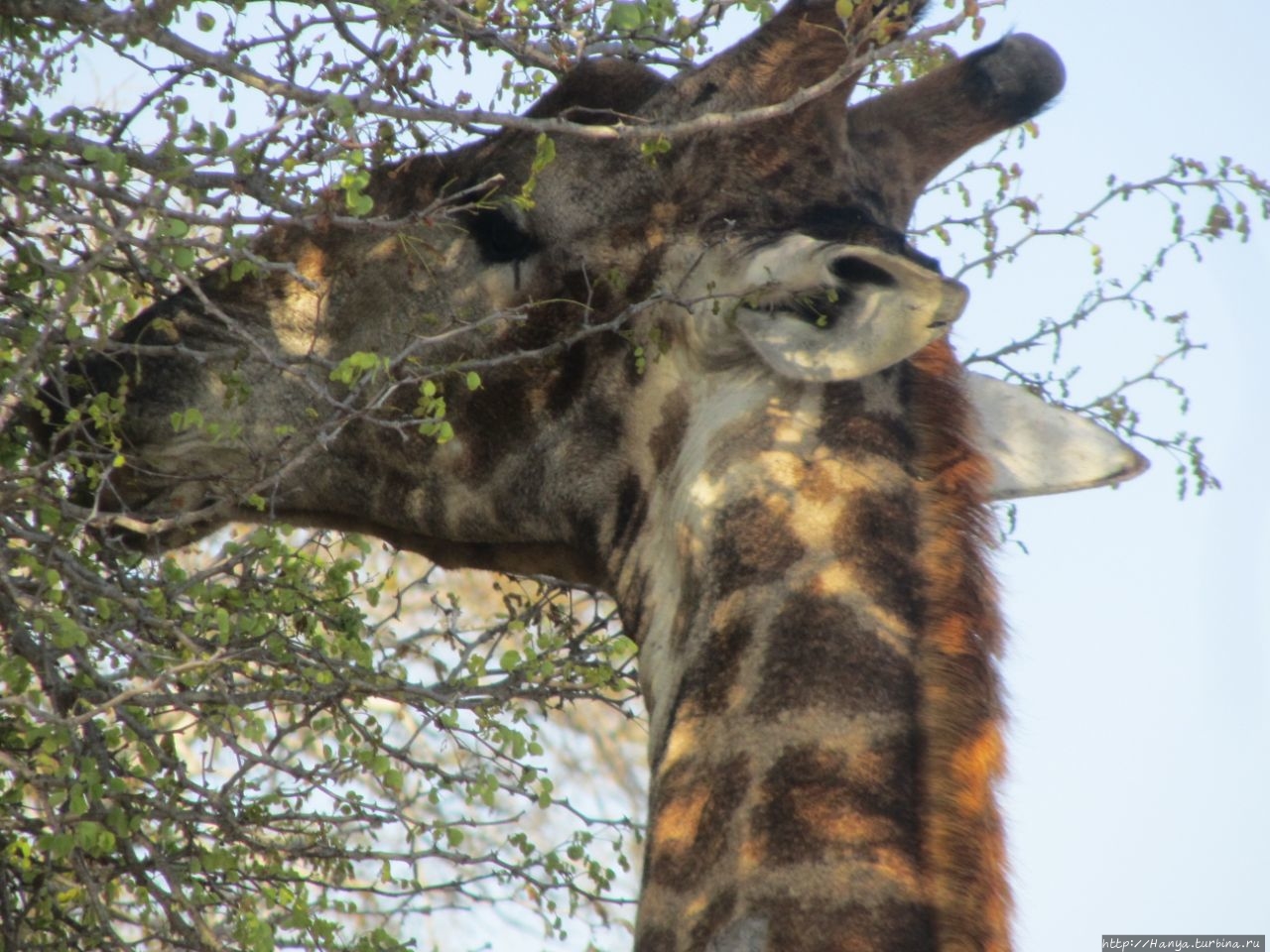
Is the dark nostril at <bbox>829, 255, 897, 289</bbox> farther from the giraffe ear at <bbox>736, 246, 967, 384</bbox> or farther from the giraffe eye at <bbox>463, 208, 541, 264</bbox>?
the giraffe eye at <bbox>463, 208, 541, 264</bbox>

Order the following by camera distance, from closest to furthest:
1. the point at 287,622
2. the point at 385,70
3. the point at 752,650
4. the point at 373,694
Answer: the point at 752,650, the point at 385,70, the point at 373,694, the point at 287,622

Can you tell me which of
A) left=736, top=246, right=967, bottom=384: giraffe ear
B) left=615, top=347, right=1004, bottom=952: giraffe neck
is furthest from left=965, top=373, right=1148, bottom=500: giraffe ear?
left=736, top=246, right=967, bottom=384: giraffe ear

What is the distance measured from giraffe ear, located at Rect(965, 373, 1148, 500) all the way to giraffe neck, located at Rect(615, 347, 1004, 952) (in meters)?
0.36

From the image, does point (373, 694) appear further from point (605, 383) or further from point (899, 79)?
point (899, 79)

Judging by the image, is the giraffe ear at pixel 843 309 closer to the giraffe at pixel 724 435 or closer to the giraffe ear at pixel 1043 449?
the giraffe at pixel 724 435

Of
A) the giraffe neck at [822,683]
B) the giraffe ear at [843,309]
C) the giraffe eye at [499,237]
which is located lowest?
the giraffe neck at [822,683]

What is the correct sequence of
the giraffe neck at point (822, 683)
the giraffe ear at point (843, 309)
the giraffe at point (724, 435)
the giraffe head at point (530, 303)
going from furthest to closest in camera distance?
1. the giraffe head at point (530, 303)
2. the giraffe ear at point (843, 309)
3. the giraffe at point (724, 435)
4. the giraffe neck at point (822, 683)

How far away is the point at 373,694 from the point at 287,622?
0.82m

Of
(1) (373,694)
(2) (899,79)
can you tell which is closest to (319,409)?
(1) (373,694)

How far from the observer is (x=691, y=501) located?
297 cm

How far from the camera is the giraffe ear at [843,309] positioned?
2.73 m

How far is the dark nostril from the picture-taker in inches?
110

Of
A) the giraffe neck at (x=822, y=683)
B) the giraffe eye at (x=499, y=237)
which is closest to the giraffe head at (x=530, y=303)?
the giraffe eye at (x=499, y=237)

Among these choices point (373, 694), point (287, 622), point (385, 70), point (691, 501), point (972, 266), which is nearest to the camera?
point (691, 501)
